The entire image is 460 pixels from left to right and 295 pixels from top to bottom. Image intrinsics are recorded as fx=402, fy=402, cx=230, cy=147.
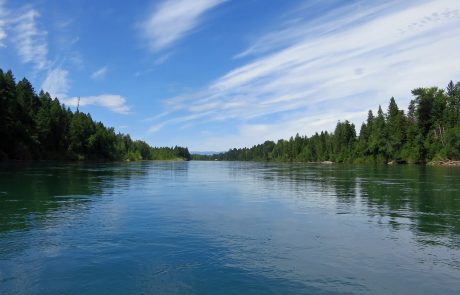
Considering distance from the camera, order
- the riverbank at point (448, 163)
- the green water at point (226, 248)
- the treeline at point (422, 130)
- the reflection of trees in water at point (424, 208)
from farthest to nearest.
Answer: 1. the treeline at point (422, 130)
2. the riverbank at point (448, 163)
3. the reflection of trees in water at point (424, 208)
4. the green water at point (226, 248)

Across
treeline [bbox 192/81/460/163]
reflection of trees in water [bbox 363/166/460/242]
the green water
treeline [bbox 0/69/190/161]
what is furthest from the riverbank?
treeline [bbox 0/69/190/161]

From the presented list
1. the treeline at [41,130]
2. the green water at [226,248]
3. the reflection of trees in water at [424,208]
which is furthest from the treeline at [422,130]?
the treeline at [41,130]

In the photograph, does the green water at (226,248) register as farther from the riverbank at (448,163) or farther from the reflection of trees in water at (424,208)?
the riverbank at (448,163)

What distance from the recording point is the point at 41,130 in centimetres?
13338

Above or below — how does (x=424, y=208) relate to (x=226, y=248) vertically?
above

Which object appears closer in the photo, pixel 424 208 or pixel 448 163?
pixel 424 208

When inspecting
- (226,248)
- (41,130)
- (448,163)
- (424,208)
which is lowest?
(226,248)

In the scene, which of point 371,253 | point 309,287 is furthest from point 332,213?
point 309,287

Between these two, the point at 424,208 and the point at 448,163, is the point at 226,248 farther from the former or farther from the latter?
the point at 448,163

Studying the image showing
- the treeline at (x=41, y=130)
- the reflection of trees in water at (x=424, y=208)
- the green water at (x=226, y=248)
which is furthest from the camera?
the treeline at (x=41, y=130)

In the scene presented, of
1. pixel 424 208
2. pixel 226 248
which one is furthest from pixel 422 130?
pixel 226 248

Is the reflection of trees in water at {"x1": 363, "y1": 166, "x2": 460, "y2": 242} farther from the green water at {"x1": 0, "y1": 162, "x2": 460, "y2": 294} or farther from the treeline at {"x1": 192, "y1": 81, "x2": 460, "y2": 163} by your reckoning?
the treeline at {"x1": 192, "y1": 81, "x2": 460, "y2": 163}

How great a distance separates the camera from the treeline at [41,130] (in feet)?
346

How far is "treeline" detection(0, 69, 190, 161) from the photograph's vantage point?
105 metres
